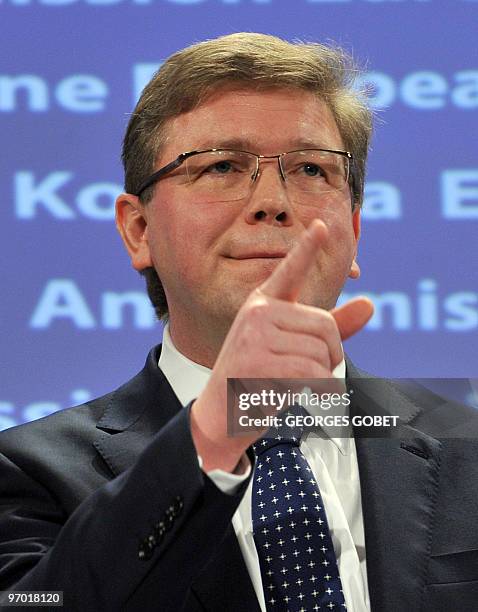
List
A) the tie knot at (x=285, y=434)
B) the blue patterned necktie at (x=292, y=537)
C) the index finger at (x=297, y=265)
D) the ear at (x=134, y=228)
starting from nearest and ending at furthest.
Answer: the index finger at (x=297, y=265) < the blue patterned necktie at (x=292, y=537) < the tie knot at (x=285, y=434) < the ear at (x=134, y=228)

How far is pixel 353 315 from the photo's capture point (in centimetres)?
167

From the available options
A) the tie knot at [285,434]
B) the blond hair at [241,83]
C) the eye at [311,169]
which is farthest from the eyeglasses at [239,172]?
the tie knot at [285,434]

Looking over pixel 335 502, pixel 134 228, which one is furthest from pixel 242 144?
pixel 335 502

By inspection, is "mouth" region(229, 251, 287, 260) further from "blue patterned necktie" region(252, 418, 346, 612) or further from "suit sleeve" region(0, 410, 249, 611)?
"suit sleeve" region(0, 410, 249, 611)

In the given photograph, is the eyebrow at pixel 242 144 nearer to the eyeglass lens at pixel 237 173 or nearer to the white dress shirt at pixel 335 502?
the eyeglass lens at pixel 237 173

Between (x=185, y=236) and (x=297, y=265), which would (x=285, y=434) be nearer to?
(x=185, y=236)

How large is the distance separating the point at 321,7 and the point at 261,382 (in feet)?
6.27

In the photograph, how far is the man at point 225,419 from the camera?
5.37ft

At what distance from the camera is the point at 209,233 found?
2277mm

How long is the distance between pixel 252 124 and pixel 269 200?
0.59ft

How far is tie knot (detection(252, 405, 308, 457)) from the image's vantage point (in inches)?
84.4

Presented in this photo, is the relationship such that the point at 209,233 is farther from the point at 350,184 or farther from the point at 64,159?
the point at 64,159

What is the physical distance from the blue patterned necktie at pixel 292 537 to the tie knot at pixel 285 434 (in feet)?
0.04

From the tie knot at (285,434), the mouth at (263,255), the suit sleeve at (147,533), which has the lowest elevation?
the suit sleeve at (147,533)
